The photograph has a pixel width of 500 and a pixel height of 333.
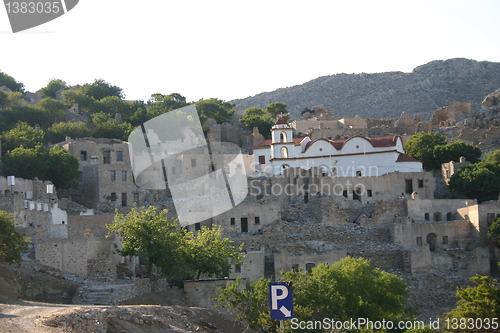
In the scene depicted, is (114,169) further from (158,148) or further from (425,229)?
(425,229)

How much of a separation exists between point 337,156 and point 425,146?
7945 millimetres

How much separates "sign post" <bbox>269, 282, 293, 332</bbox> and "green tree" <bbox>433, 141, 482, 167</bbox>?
40627 mm

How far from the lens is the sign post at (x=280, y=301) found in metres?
25.1

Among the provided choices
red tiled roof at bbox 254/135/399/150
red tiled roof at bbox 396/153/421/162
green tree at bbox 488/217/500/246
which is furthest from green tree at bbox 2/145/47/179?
green tree at bbox 488/217/500/246

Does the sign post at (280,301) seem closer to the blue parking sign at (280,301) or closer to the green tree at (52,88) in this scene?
the blue parking sign at (280,301)

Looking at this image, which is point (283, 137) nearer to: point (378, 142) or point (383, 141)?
point (378, 142)

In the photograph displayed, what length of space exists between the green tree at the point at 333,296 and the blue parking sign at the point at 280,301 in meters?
6.02

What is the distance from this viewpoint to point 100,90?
85.1 metres

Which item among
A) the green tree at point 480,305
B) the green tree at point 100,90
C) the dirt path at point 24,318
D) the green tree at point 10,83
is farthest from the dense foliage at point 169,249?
the green tree at point 10,83

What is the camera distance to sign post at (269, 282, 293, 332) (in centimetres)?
2509

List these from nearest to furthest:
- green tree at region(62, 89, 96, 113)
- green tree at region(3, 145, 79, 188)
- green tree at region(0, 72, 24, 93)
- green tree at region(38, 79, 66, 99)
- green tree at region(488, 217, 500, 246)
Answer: green tree at region(488, 217, 500, 246) → green tree at region(3, 145, 79, 188) → green tree at region(62, 89, 96, 113) → green tree at region(38, 79, 66, 99) → green tree at region(0, 72, 24, 93)

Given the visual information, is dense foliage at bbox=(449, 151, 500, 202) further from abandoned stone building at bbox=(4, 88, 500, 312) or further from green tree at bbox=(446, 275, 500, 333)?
green tree at bbox=(446, 275, 500, 333)

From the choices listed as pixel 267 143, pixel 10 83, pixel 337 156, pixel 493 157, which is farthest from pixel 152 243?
pixel 10 83

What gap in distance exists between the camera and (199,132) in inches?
2562
